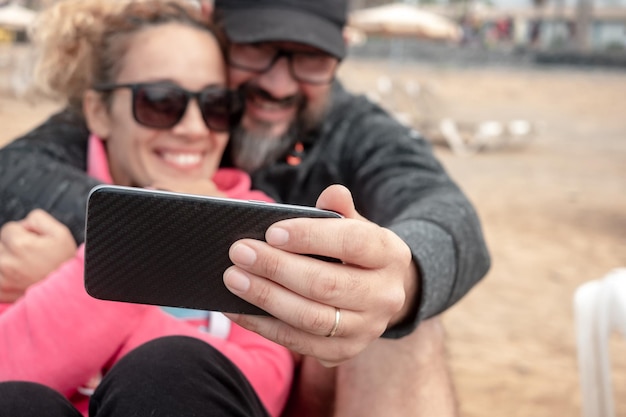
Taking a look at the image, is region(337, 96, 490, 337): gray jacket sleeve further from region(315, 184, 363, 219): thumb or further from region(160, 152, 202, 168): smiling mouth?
region(160, 152, 202, 168): smiling mouth

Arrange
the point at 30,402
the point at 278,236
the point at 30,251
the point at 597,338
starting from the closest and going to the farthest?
the point at 278,236
the point at 30,402
the point at 30,251
the point at 597,338

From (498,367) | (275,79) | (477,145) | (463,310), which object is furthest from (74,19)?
(477,145)

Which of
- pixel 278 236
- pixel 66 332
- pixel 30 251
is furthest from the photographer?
pixel 30 251

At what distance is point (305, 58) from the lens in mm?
2656

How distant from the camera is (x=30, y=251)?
1.81 metres

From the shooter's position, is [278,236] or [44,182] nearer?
[278,236]

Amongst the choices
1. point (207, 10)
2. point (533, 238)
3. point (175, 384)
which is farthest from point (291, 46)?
point (533, 238)

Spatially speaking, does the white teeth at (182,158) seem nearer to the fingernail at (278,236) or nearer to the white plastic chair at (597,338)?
the fingernail at (278,236)

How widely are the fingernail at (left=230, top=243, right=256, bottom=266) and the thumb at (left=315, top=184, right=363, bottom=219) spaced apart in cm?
13

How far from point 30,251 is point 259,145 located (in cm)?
94

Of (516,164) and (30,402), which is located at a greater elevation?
(30,402)

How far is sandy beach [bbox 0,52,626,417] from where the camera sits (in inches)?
173

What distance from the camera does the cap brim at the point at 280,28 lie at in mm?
2506

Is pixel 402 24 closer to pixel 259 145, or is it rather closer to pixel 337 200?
pixel 259 145
